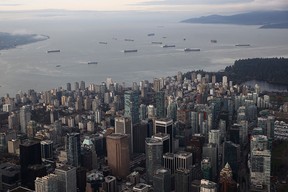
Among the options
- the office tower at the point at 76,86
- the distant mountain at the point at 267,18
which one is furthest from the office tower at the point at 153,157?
the office tower at the point at 76,86

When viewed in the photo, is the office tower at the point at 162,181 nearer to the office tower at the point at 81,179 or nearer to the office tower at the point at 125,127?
the office tower at the point at 81,179

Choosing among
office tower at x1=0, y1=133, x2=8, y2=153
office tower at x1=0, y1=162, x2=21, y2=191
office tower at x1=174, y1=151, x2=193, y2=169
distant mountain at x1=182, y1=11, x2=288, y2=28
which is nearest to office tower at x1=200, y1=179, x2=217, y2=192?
office tower at x1=174, y1=151, x2=193, y2=169

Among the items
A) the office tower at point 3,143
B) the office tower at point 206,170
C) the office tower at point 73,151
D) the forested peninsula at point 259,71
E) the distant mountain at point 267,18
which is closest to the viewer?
the office tower at point 206,170

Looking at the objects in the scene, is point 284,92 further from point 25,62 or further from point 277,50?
point 25,62

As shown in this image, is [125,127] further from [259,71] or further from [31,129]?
[259,71]

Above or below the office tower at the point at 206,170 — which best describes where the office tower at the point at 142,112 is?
above

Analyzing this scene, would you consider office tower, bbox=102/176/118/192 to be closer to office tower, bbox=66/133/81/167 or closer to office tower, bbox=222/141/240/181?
office tower, bbox=66/133/81/167

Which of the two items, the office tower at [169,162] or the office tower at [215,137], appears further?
the office tower at [215,137]

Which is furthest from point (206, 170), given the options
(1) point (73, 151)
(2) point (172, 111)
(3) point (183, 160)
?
(2) point (172, 111)
